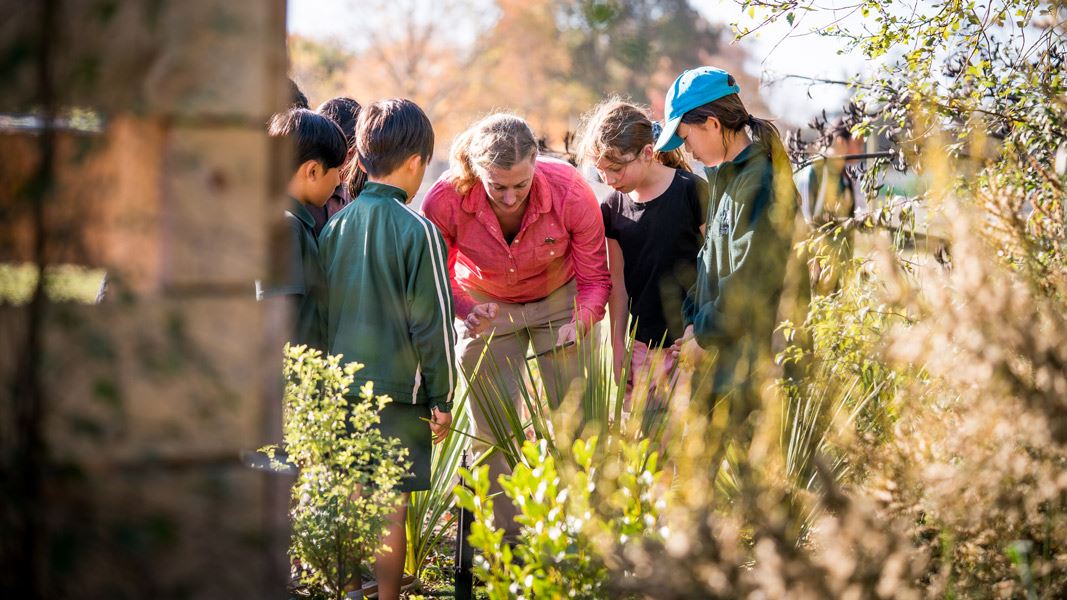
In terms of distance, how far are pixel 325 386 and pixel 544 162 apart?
209 centimetres

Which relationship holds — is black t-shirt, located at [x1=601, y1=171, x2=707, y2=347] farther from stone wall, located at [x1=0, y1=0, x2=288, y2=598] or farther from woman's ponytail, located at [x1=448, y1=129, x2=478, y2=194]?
stone wall, located at [x1=0, y1=0, x2=288, y2=598]

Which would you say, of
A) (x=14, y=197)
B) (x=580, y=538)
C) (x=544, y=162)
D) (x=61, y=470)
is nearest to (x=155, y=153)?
(x=14, y=197)

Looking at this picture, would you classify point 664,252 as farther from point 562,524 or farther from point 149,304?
point 149,304

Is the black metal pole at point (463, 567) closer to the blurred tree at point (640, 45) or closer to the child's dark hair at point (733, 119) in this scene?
the child's dark hair at point (733, 119)

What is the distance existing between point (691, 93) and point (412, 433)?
1.56 metres

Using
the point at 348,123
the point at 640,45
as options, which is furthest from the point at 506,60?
the point at 348,123

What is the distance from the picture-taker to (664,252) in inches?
177

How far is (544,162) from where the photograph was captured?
474 centimetres

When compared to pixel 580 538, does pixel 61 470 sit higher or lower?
higher

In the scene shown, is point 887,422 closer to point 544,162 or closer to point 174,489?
point 174,489

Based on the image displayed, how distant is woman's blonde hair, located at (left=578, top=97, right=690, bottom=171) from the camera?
177 inches

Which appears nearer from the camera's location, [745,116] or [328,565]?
[328,565]

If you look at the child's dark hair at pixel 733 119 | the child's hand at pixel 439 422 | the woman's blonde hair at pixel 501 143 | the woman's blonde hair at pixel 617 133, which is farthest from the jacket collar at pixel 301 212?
the child's dark hair at pixel 733 119

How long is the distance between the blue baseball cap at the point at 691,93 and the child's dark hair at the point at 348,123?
1414 mm
